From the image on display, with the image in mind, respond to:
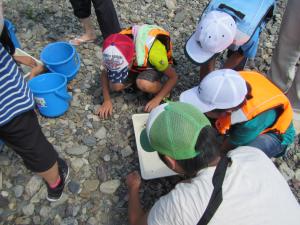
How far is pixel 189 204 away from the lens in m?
1.54

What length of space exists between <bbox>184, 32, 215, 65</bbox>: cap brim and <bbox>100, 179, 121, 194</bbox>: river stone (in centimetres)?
117

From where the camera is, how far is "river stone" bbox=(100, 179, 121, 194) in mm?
2651

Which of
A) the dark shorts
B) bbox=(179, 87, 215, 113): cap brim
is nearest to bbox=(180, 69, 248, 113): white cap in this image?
bbox=(179, 87, 215, 113): cap brim

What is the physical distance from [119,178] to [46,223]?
0.63 metres

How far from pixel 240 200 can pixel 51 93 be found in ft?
6.37

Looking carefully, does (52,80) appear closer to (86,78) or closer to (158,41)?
(86,78)

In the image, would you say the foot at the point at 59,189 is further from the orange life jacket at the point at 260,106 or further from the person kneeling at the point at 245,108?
the orange life jacket at the point at 260,106

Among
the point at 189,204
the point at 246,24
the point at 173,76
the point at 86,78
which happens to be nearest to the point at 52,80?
the point at 86,78

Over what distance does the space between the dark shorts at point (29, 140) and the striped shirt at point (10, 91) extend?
6 cm

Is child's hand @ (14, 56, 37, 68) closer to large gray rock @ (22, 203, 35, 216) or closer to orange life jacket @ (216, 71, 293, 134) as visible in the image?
large gray rock @ (22, 203, 35, 216)

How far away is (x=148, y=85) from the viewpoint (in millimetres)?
3080

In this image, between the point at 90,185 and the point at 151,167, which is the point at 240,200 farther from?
the point at 90,185

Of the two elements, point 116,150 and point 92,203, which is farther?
point 116,150

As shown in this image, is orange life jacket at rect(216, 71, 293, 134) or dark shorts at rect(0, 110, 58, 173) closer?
dark shorts at rect(0, 110, 58, 173)
